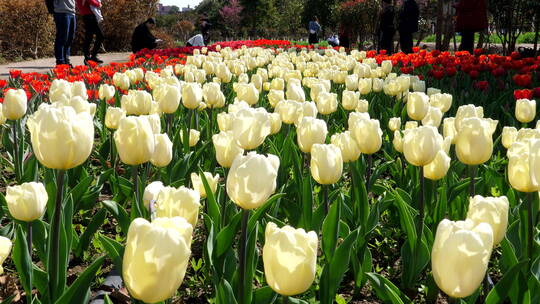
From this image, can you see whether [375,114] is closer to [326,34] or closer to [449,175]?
[449,175]

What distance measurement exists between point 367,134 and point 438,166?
30 cm

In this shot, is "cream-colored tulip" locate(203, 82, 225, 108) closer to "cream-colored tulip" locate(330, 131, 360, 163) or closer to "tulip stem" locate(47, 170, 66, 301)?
"cream-colored tulip" locate(330, 131, 360, 163)

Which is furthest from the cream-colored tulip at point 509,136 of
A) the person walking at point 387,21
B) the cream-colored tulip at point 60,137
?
the person walking at point 387,21

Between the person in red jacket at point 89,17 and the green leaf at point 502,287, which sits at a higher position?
the person in red jacket at point 89,17

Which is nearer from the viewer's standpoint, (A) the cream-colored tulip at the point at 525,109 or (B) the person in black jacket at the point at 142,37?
(A) the cream-colored tulip at the point at 525,109

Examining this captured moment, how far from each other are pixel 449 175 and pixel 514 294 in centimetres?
99

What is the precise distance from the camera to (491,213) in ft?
4.24

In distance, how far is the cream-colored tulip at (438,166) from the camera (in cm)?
186

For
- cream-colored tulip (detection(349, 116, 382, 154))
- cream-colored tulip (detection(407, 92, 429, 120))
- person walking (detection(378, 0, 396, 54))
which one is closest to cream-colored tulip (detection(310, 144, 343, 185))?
cream-colored tulip (detection(349, 116, 382, 154))

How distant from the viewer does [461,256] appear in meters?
0.98

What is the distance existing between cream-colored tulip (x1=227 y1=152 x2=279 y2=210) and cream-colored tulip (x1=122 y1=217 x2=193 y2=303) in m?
0.41

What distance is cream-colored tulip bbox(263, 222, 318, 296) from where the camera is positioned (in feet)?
3.37

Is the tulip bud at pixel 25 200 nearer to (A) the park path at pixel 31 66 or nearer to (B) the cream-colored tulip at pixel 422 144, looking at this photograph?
(B) the cream-colored tulip at pixel 422 144

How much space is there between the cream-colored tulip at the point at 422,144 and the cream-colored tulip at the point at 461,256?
2.25ft
